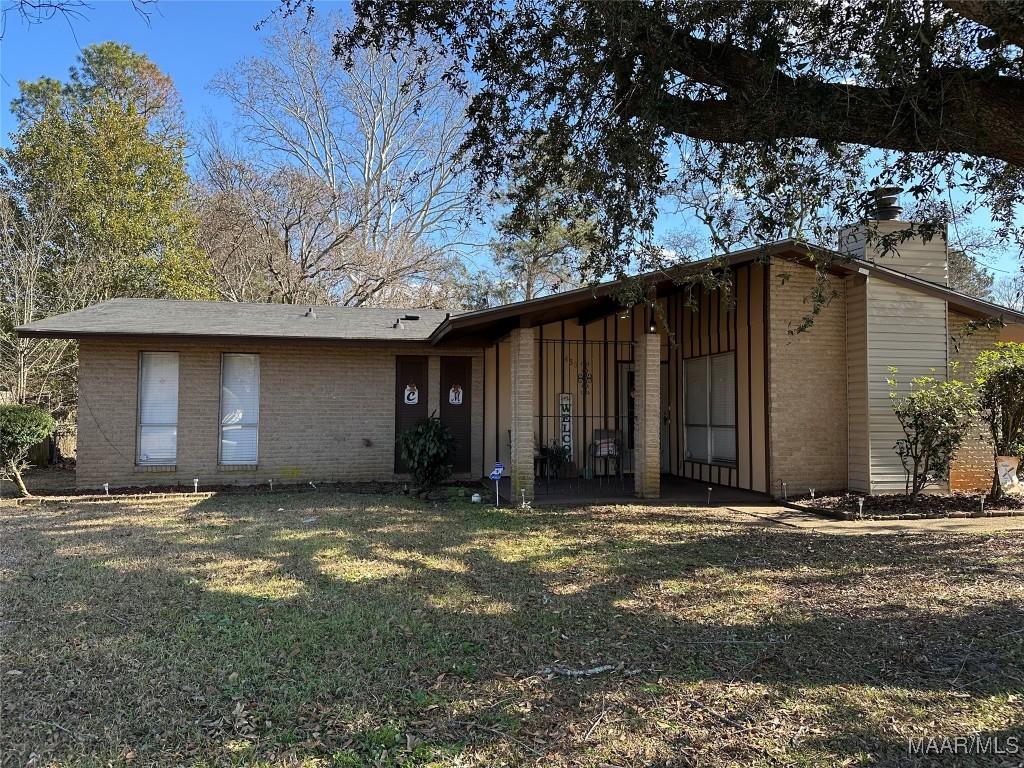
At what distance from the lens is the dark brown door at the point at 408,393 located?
12117 millimetres

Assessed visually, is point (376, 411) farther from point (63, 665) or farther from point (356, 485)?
point (63, 665)

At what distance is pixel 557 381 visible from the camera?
12.5 meters

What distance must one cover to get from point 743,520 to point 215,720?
683 cm

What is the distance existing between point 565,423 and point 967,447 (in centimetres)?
673

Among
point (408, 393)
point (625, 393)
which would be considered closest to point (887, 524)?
point (625, 393)

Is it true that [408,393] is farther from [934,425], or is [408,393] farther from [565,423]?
[934,425]

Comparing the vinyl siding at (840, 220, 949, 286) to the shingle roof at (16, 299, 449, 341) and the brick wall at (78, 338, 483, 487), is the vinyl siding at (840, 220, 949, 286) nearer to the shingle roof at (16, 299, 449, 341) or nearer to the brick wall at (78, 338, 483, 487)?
the brick wall at (78, 338, 483, 487)

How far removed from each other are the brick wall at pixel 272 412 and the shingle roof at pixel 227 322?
0.31 metres

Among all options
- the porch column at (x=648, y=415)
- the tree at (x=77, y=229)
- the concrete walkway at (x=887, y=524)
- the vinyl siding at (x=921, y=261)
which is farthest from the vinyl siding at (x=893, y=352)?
the tree at (x=77, y=229)

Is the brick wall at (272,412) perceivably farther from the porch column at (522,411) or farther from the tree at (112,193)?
the tree at (112,193)

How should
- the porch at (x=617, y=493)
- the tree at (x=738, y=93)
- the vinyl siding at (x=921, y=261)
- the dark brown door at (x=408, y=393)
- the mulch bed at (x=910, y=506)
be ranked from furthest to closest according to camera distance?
the dark brown door at (x=408, y=393)
the vinyl siding at (x=921, y=261)
the porch at (x=617, y=493)
the mulch bed at (x=910, y=506)
the tree at (x=738, y=93)

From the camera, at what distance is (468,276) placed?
2559 cm

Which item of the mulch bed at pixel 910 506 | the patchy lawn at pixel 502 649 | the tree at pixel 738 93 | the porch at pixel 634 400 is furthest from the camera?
the porch at pixel 634 400

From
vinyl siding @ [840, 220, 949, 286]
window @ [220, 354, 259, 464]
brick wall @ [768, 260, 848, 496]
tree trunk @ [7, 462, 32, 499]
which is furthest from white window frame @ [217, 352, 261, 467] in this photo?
vinyl siding @ [840, 220, 949, 286]
